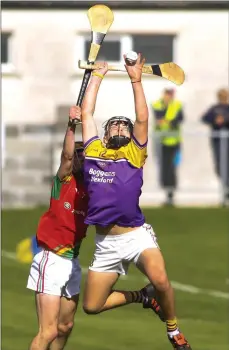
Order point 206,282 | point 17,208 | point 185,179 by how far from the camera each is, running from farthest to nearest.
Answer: point 185,179 < point 17,208 < point 206,282

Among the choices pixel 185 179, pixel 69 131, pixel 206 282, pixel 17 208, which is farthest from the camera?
pixel 185 179

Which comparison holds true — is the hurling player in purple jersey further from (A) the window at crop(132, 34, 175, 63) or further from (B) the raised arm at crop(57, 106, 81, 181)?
(A) the window at crop(132, 34, 175, 63)

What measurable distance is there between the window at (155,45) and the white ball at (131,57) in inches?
880

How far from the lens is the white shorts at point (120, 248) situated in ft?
44.2

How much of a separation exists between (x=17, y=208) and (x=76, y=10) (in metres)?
5.82

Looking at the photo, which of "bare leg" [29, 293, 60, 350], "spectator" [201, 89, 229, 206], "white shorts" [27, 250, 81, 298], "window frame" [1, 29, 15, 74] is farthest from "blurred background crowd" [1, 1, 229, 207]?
"bare leg" [29, 293, 60, 350]

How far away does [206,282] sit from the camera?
22.3m

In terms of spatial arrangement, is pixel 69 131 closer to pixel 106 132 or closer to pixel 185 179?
pixel 106 132

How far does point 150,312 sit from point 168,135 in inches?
492

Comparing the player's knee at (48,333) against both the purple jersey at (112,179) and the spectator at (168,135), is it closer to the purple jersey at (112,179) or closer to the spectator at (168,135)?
the purple jersey at (112,179)

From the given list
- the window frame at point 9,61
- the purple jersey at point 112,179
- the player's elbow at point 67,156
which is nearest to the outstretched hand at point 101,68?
the purple jersey at point 112,179

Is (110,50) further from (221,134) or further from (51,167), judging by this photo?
(51,167)

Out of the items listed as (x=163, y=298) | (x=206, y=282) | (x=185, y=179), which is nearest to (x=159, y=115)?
(x=185, y=179)

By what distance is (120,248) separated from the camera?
13484mm
